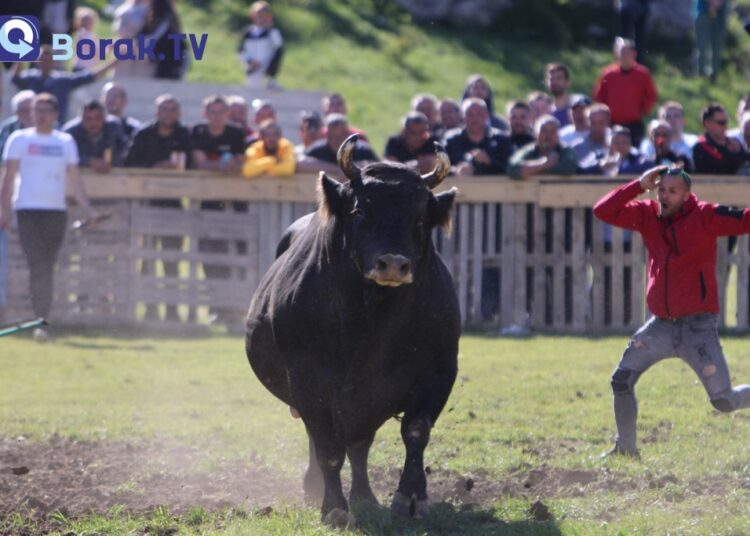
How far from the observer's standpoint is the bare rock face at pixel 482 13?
94.4 feet

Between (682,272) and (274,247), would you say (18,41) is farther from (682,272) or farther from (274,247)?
(682,272)

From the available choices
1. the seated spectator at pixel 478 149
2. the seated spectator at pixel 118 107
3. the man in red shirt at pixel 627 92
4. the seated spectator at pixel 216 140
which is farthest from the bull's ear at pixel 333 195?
the man in red shirt at pixel 627 92

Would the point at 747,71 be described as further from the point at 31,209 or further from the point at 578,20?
the point at 31,209

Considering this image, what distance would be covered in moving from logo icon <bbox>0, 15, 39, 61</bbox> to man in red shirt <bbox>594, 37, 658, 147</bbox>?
716 cm

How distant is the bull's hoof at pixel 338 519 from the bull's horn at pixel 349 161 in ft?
5.49

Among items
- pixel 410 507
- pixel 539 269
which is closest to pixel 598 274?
pixel 539 269

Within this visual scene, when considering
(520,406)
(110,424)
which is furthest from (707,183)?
(110,424)

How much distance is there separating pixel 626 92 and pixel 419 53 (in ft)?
37.3

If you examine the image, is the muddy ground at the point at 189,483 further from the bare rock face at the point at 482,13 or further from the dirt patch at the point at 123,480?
the bare rock face at the point at 482,13

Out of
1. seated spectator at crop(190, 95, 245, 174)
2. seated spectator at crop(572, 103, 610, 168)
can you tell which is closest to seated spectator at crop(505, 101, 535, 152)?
seated spectator at crop(572, 103, 610, 168)

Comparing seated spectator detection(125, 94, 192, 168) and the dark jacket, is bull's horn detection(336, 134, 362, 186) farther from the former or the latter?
seated spectator detection(125, 94, 192, 168)

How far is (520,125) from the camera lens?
15.2m

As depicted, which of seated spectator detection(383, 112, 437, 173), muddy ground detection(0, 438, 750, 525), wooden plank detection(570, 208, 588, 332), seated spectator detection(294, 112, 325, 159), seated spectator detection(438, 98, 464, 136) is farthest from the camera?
seated spectator detection(294, 112, 325, 159)

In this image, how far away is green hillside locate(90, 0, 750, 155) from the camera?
83.3 feet
